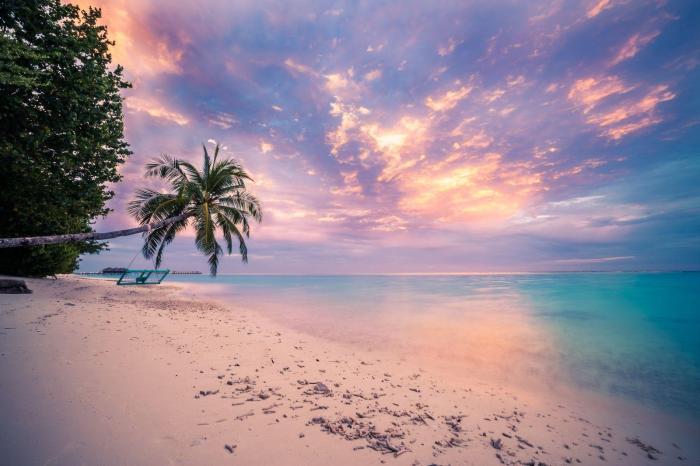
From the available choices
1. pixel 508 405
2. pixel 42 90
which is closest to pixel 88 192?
pixel 42 90

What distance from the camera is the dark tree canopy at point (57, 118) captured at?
888 cm

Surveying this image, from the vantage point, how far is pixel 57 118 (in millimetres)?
9422

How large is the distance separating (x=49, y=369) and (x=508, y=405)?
28.6ft

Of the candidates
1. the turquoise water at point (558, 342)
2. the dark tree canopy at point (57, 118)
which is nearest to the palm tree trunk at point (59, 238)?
the dark tree canopy at point (57, 118)

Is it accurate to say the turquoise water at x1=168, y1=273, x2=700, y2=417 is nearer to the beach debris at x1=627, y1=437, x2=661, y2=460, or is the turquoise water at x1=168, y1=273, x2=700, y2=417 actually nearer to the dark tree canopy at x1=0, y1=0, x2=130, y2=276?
the beach debris at x1=627, y1=437, x2=661, y2=460

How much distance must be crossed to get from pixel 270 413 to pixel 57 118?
12530mm

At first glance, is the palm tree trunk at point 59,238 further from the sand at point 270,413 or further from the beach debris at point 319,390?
the beach debris at point 319,390

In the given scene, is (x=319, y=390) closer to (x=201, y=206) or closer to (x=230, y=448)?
(x=230, y=448)

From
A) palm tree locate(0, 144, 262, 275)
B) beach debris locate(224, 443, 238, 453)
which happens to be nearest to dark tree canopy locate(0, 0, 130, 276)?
palm tree locate(0, 144, 262, 275)

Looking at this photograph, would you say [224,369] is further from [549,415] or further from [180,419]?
[549,415]

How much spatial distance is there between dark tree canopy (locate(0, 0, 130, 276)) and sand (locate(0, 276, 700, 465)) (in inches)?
206

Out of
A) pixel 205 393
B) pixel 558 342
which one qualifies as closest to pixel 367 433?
pixel 205 393

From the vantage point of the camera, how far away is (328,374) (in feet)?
20.7

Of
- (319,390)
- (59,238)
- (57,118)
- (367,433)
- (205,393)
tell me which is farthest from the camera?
(57,118)
